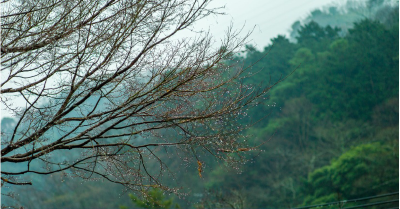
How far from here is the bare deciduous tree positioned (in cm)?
428

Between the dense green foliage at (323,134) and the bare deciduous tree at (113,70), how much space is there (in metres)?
17.4

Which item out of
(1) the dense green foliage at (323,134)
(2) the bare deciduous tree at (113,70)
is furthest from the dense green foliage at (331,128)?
(2) the bare deciduous tree at (113,70)

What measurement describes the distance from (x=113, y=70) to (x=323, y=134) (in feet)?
70.6

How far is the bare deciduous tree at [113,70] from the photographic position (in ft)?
14.0

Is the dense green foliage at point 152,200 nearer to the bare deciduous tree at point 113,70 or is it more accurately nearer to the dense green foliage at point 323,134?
the bare deciduous tree at point 113,70

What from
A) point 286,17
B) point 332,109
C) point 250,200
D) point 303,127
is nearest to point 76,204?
point 250,200

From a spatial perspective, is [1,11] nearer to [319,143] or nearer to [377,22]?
[319,143]

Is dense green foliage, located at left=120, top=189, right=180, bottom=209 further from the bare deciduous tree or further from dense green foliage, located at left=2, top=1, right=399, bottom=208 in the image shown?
dense green foliage, located at left=2, top=1, right=399, bottom=208

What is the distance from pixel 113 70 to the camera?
439 cm

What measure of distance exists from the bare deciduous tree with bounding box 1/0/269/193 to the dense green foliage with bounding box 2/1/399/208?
17.4m

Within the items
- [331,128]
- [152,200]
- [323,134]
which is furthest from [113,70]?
[331,128]

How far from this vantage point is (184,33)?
4629mm

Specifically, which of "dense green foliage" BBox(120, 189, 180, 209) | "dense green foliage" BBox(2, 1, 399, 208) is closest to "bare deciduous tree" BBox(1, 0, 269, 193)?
"dense green foliage" BBox(120, 189, 180, 209)

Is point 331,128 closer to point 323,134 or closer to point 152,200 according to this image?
point 323,134
